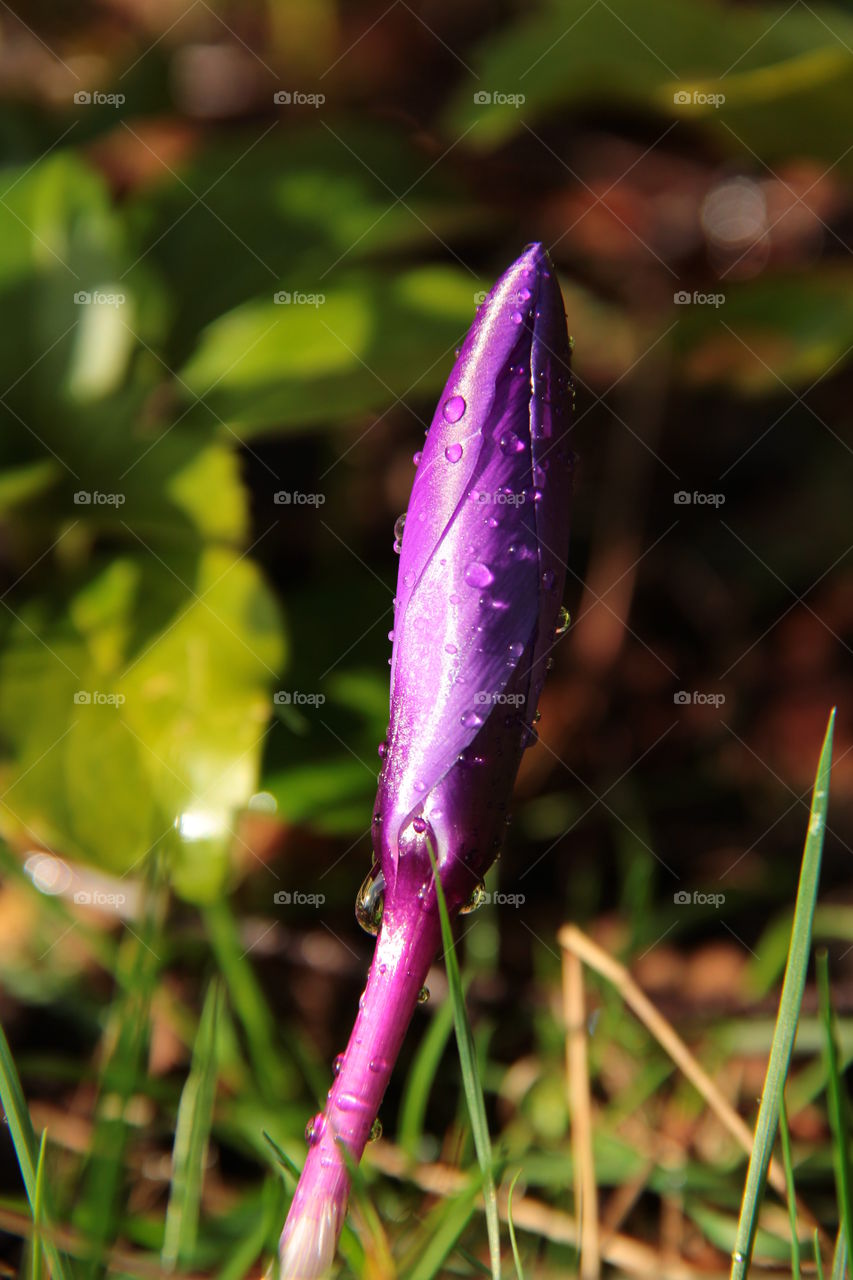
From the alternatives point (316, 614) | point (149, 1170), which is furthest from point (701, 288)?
point (149, 1170)

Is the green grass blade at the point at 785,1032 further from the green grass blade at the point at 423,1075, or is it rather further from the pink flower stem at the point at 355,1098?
the green grass blade at the point at 423,1075

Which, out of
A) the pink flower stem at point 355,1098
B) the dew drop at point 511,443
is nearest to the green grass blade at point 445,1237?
the pink flower stem at point 355,1098

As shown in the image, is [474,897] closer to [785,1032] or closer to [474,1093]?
[474,1093]

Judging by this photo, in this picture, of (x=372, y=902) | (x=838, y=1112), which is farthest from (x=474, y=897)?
(x=838, y=1112)

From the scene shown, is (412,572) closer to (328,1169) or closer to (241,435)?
(328,1169)

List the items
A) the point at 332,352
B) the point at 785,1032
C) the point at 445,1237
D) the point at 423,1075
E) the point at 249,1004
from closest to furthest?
the point at 785,1032 → the point at 445,1237 → the point at 423,1075 → the point at 249,1004 → the point at 332,352

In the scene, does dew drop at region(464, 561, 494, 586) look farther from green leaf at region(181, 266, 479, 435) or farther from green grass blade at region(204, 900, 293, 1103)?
green leaf at region(181, 266, 479, 435)

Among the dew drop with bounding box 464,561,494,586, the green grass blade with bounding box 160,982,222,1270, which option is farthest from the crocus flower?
the green grass blade with bounding box 160,982,222,1270

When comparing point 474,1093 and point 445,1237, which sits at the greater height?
point 474,1093
